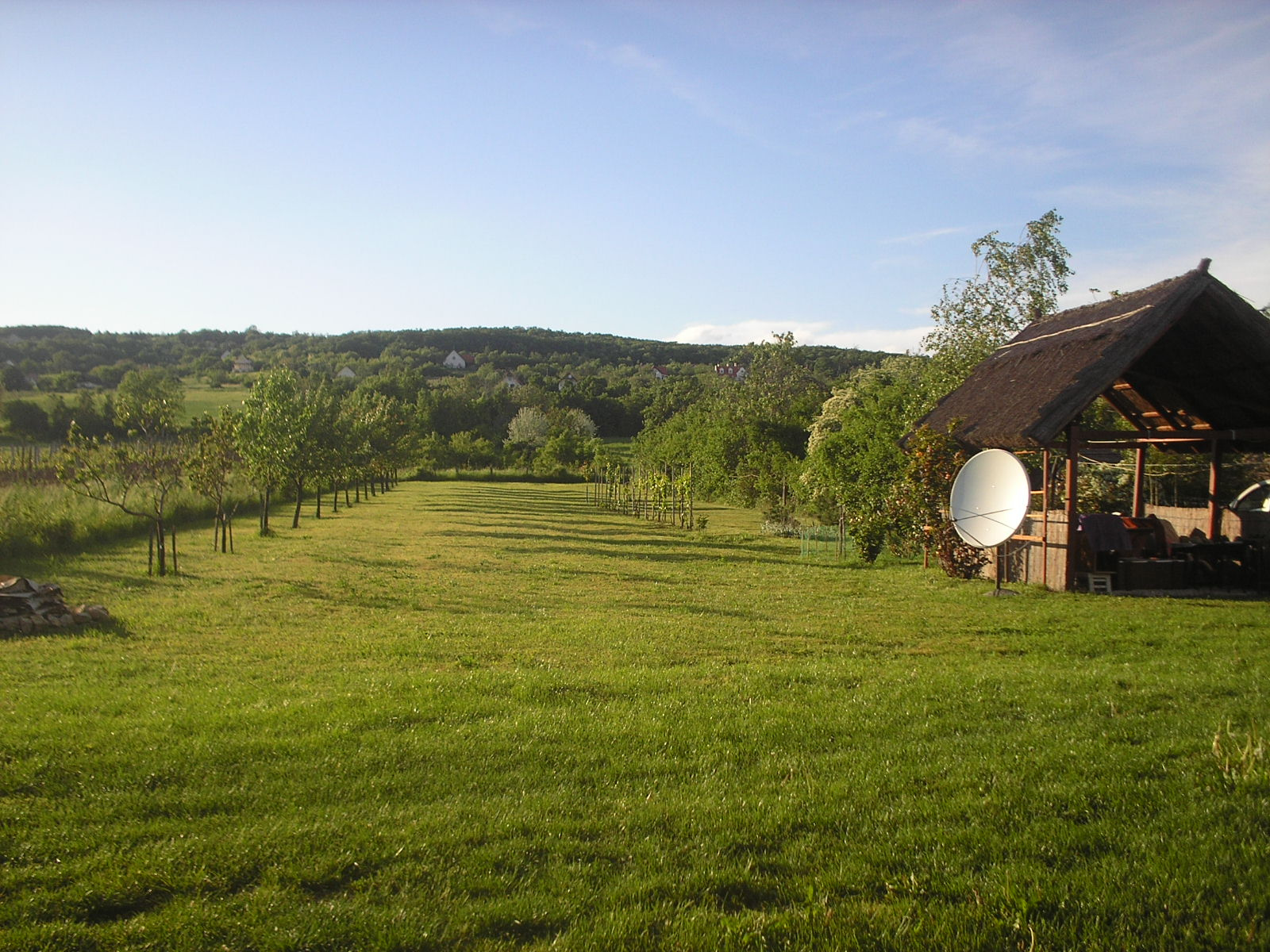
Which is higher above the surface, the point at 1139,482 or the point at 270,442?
the point at 270,442

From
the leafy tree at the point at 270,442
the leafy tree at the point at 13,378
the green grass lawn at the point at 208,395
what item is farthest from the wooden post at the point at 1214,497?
the leafy tree at the point at 13,378

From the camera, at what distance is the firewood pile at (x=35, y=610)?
9.65 metres

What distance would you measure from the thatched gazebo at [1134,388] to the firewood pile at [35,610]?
1351 centimetres

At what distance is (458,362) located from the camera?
386 ft

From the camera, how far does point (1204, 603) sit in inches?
470

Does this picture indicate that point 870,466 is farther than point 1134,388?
Yes

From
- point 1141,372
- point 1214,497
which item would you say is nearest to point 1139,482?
point 1214,497

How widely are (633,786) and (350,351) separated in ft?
392

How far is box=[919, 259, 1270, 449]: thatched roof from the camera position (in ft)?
40.7

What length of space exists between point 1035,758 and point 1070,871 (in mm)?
1611

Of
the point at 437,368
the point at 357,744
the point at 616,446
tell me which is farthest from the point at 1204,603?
the point at 437,368

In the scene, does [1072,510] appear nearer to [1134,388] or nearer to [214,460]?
[1134,388]

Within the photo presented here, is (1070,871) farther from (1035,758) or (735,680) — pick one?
(735,680)

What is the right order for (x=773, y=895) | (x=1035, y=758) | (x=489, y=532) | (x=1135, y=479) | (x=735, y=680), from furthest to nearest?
1. (x=489, y=532)
2. (x=1135, y=479)
3. (x=735, y=680)
4. (x=1035, y=758)
5. (x=773, y=895)
